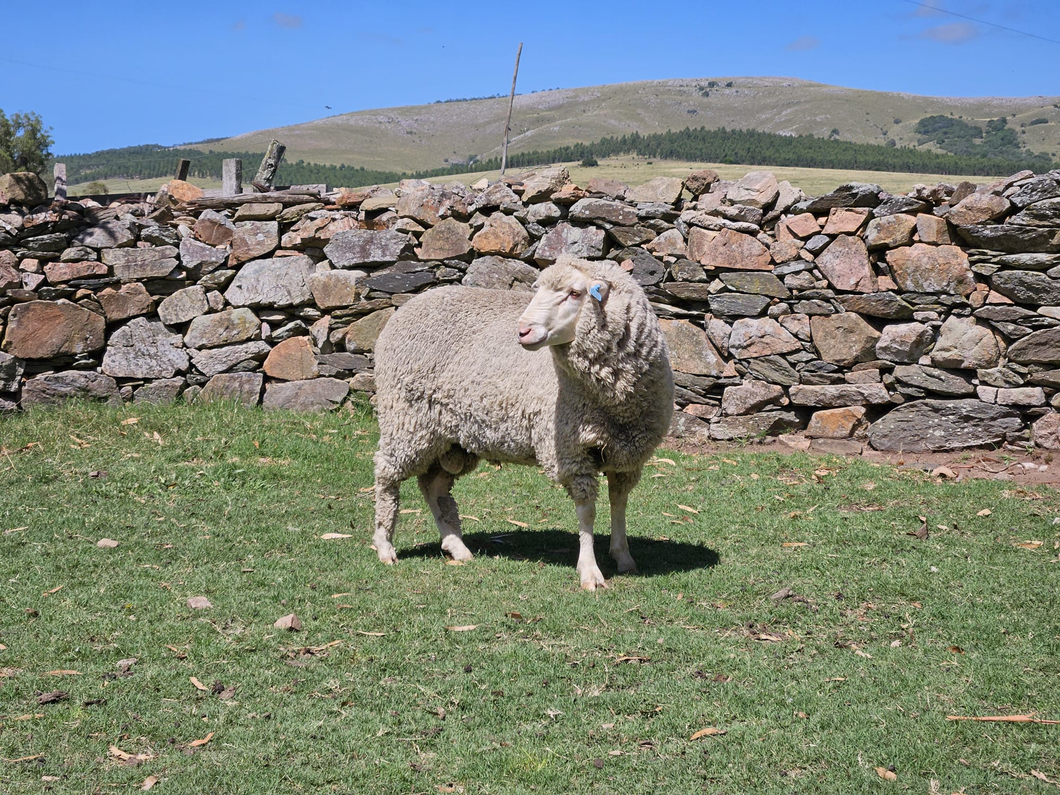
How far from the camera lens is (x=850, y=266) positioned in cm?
868

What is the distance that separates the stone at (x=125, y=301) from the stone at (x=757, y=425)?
253 inches

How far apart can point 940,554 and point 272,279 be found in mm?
7361

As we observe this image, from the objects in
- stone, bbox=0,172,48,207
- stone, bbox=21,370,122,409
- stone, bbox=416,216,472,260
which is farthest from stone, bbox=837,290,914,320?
stone, bbox=0,172,48,207

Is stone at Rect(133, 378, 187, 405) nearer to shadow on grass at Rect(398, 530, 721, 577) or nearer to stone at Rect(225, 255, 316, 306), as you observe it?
stone at Rect(225, 255, 316, 306)

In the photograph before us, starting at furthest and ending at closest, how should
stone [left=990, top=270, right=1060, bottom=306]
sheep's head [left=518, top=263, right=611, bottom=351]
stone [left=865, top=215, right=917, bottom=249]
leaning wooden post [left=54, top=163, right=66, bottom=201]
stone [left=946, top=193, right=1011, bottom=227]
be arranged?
leaning wooden post [left=54, top=163, right=66, bottom=201] < stone [left=865, top=215, right=917, bottom=249] < stone [left=946, top=193, right=1011, bottom=227] < stone [left=990, top=270, right=1060, bottom=306] < sheep's head [left=518, top=263, right=611, bottom=351]

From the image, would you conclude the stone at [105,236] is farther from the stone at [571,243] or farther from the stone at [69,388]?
the stone at [571,243]

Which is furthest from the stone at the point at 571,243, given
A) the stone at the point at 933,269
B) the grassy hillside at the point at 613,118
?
the grassy hillside at the point at 613,118

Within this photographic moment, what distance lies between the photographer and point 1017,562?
540cm

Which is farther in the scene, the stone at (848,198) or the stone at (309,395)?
the stone at (309,395)

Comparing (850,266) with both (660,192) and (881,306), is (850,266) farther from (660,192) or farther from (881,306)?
(660,192)

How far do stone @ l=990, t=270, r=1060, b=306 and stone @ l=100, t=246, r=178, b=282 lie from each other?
27.8 ft

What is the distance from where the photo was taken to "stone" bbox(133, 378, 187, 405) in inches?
390

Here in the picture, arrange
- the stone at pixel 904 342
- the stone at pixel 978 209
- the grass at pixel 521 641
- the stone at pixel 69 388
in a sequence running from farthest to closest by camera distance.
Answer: the stone at pixel 69 388 → the stone at pixel 904 342 → the stone at pixel 978 209 → the grass at pixel 521 641

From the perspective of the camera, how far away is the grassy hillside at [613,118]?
9562cm
